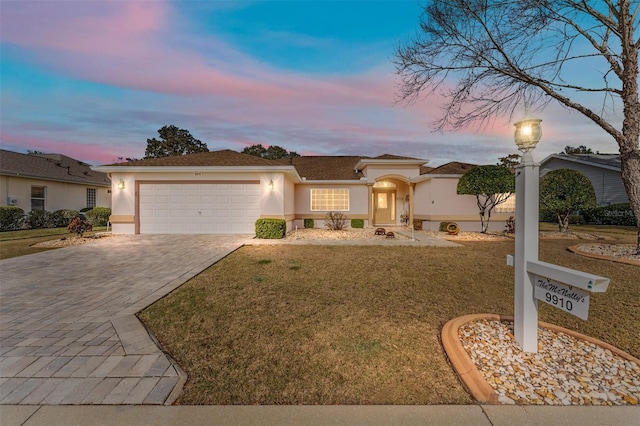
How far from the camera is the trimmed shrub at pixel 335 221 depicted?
47.9ft

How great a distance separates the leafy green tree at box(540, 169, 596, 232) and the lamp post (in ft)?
38.0

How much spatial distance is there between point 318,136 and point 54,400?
2511 centimetres

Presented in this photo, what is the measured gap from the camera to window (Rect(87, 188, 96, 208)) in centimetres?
2019

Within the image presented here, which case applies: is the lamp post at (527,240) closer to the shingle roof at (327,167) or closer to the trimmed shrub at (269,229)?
the trimmed shrub at (269,229)

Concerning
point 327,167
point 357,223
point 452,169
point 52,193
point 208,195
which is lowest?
point 357,223

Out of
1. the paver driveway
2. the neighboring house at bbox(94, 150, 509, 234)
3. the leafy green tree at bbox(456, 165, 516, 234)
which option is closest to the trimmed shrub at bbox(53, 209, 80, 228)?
the neighboring house at bbox(94, 150, 509, 234)

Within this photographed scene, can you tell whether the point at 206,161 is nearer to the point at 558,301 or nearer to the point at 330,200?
the point at 330,200

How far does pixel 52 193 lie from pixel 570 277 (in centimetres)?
2491

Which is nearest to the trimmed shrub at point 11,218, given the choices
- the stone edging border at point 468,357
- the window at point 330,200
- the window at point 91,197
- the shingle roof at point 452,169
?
the window at point 91,197

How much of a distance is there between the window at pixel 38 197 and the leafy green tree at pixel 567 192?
2823 cm

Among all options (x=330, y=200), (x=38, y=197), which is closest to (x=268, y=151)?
(x=330, y=200)

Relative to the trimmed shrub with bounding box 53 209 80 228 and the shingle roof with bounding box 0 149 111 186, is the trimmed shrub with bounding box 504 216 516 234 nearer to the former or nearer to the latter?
the trimmed shrub with bounding box 53 209 80 228

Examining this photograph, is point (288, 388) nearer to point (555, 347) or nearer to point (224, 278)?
point (555, 347)

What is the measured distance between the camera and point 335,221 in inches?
583
